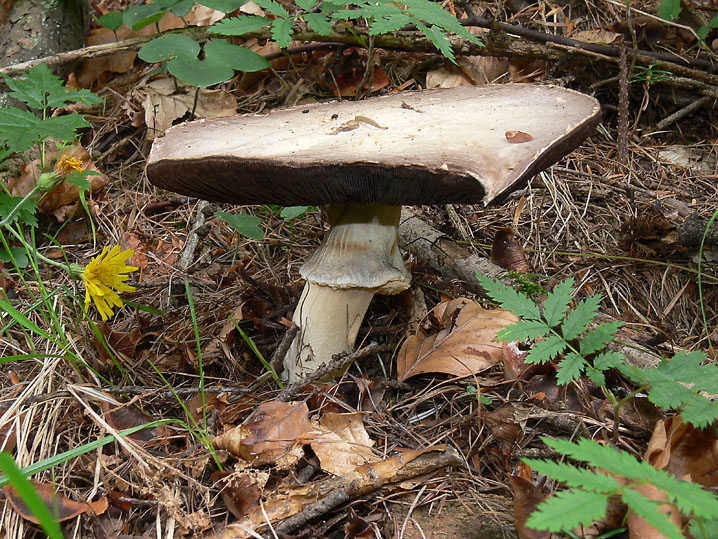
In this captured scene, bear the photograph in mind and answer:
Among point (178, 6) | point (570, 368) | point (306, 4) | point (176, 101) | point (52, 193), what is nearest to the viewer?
point (570, 368)

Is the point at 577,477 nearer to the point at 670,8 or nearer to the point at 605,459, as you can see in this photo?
the point at 605,459

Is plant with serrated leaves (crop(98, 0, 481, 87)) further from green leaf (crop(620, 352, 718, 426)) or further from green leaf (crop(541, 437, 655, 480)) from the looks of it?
green leaf (crop(541, 437, 655, 480))

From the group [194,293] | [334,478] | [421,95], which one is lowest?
[194,293]

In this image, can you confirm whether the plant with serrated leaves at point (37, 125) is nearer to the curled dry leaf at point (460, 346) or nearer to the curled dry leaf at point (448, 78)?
the curled dry leaf at point (460, 346)

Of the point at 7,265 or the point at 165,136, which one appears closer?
the point at 165,136

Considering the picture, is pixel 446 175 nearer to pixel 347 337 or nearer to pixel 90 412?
pixel 347 337

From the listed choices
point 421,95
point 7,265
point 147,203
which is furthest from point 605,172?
point 7,265

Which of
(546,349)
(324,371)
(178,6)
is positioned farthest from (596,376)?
(178,6)
